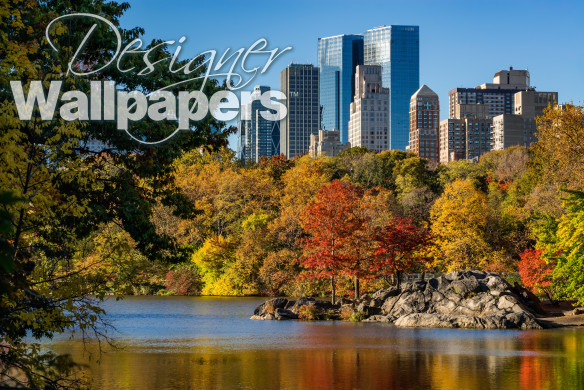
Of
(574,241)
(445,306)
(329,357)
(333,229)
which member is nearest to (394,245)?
(333,229)

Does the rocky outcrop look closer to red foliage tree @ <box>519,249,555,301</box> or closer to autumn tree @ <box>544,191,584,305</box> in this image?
autumn tree @ <box>544,191,584,305</box>

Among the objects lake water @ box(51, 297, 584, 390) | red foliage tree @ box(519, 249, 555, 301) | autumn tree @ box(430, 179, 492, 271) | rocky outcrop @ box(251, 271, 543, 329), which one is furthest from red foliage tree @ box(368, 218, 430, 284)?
autumn tree @ box(430, 179, 492, 271)

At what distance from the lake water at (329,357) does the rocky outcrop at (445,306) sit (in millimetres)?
1407

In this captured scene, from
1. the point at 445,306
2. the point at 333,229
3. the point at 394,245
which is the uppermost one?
the point at 333,229

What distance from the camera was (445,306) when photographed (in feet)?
103

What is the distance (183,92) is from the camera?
1722cm

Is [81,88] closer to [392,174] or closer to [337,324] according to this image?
[337,324]

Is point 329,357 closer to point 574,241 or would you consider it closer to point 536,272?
point 574,241

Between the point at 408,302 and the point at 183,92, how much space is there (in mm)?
18999

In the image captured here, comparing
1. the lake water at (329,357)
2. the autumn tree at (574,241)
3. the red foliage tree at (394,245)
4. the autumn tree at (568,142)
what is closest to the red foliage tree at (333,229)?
the red foliage tree at (394,245)

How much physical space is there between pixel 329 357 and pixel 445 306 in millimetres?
12140

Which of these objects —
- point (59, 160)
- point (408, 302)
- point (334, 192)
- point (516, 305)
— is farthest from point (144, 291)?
point (59, 160)

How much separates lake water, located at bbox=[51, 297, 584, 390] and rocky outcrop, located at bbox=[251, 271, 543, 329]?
1.41m

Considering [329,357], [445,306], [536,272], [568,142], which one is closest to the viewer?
[329,357]
